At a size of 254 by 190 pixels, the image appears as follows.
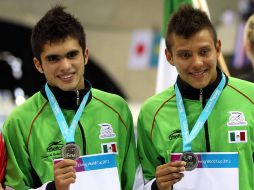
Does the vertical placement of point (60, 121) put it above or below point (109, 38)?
below

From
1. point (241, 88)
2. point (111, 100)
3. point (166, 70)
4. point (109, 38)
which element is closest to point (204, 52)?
point (241, 88)

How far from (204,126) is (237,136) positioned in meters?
0.15

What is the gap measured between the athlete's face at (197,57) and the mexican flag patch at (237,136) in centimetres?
25

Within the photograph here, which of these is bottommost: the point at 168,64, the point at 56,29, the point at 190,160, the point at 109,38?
the point at 190,160

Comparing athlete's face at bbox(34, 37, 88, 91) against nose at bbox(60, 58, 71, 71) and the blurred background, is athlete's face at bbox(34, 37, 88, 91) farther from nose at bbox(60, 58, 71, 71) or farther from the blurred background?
the blurred background

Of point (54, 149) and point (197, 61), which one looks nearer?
point (197, 61)

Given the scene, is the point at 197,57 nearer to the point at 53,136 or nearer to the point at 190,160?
the point at 190,160

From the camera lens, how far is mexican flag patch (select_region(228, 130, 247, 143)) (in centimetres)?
251

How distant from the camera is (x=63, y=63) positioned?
8.58 ft

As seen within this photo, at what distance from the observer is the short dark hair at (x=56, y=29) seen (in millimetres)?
2672

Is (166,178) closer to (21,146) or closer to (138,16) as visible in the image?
(21,146)

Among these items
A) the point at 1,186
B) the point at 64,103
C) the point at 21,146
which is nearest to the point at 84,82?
the point at 64,103

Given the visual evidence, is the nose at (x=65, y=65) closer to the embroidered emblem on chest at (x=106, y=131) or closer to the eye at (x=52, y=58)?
the eye at (x=52, y=58)

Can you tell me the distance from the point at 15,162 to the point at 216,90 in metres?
0.98
